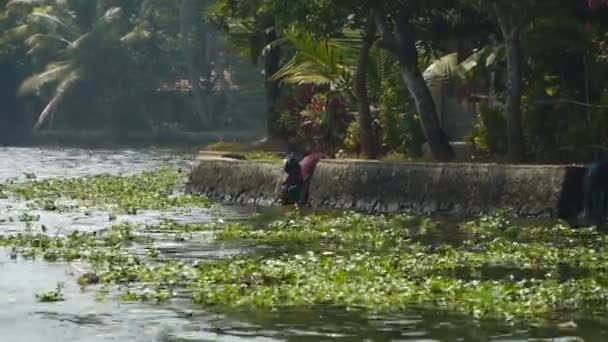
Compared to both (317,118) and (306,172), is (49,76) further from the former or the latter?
(306,172)

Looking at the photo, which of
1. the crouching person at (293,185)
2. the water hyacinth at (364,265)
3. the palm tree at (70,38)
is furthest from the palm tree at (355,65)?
the palm tree at (70,38)

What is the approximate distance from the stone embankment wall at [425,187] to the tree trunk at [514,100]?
1.45 m

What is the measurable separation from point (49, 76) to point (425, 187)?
5740cm

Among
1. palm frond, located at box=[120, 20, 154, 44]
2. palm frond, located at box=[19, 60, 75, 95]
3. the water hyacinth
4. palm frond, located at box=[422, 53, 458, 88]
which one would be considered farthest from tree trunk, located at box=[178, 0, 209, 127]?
the water hyacinth

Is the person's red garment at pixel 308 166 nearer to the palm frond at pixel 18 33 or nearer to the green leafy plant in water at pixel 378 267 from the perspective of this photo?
the green leafy plant in water at pixel 378 267

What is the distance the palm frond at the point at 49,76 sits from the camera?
8512cm

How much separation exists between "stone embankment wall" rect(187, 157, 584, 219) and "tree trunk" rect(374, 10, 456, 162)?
58.2 inches

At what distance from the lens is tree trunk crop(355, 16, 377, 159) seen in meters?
35.1

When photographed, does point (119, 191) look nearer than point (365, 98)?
No

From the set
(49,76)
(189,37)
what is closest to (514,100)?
(189,37)

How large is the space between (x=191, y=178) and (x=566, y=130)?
34.9 feet

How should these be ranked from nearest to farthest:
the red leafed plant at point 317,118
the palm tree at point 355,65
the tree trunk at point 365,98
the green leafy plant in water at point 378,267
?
the green leafy plant in water at point 378,267 < the tree trunk at point 365,98 < the palm tree at point 355,65 < the red leafed plant at point 317,118

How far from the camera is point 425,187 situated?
30656 millimetres

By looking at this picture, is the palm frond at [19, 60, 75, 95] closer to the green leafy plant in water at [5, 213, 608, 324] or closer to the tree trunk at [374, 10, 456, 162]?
the tree trunk at [374, 10, 456, 162]
